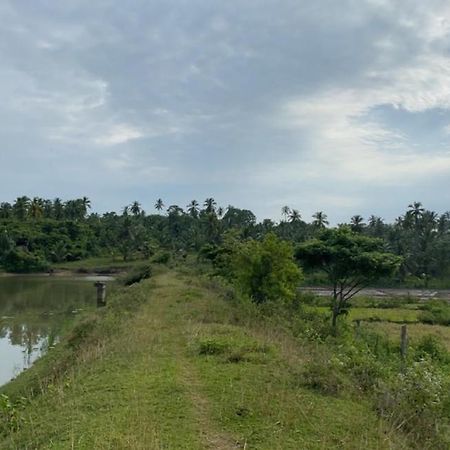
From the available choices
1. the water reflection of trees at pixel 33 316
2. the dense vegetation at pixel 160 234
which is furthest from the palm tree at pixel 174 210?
the water reflection of trees at pixel 33 316

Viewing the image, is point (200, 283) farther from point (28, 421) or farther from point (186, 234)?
point (186, 234)

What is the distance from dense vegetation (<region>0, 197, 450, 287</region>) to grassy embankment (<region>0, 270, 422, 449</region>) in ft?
208

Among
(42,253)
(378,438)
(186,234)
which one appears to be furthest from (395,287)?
(378,438)

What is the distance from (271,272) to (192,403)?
16643mm

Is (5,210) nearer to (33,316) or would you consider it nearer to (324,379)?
(33,316)

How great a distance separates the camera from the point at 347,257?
83.5ft

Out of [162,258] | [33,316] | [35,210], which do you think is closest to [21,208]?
[35,210]

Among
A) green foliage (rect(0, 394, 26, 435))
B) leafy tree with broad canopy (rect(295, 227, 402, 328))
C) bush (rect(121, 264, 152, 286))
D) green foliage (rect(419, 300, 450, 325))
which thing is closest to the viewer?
green foliage (rect(0, 394, 26, 435))

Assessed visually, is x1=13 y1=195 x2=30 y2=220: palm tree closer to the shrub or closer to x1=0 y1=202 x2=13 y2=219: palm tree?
x1=0 y1=202 x2=13 y2=219: palm tree

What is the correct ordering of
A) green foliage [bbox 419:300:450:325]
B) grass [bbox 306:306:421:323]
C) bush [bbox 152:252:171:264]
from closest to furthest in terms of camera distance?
green foliage [bbox 419:300:450:325]
grass [bbox 306:306:421:323]
bush [bbox 152:252:171:264]

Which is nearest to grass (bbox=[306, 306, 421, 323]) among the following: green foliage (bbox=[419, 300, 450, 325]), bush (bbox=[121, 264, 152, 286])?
green foliage (bbox=[419, 300, 450, 325])

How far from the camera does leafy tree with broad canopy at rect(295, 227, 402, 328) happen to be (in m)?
25.1

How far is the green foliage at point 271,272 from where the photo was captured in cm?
2452

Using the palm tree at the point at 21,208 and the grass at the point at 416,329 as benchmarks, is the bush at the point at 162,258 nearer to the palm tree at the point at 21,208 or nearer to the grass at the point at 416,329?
the grass at the point at 416,329
